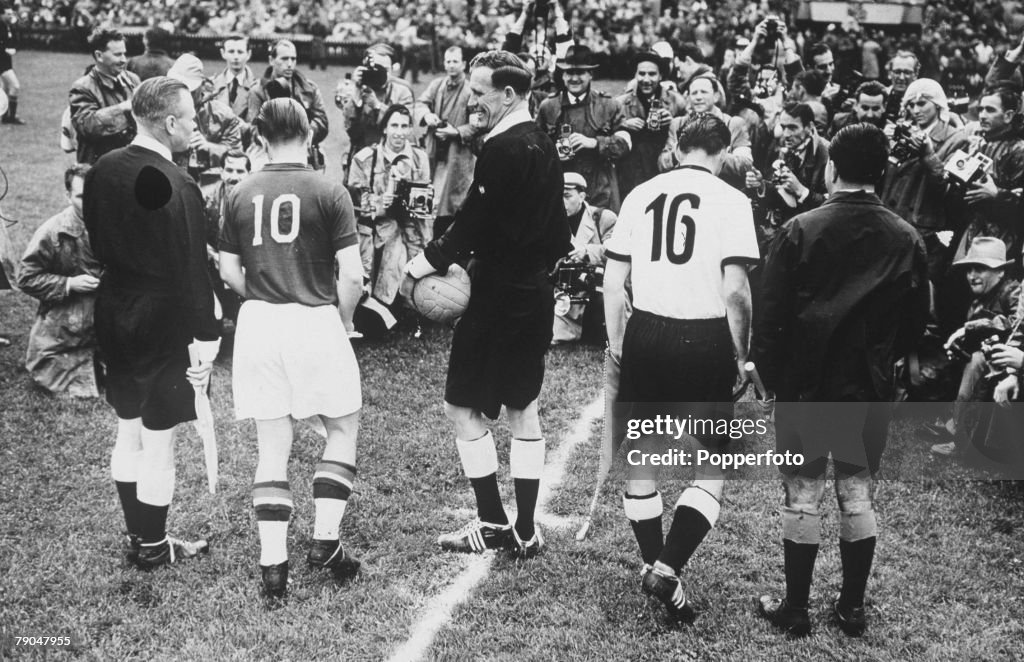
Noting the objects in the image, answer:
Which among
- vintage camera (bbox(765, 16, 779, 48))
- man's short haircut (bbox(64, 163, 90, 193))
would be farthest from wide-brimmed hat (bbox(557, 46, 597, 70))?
man's short haircut (bbox(64, 163, 90, 193))

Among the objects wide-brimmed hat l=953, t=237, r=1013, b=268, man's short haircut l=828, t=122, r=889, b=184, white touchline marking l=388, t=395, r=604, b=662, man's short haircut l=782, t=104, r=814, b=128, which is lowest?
white touchline marking l=388, t=395, r=604, b=662

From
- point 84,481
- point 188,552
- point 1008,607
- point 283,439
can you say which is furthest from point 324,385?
point 1008,607

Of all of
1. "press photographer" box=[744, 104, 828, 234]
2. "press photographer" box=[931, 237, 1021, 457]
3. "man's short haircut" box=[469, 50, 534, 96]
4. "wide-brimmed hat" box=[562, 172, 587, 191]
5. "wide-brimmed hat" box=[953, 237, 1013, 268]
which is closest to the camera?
"man's short haircut" box=[469, 50, 534, 96]

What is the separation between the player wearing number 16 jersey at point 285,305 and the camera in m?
3.99

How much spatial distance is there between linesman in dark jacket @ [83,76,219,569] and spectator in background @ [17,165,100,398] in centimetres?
252

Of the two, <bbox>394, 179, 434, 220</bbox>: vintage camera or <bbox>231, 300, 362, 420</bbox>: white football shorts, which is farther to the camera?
<bbox>394, 179, 434, 220</bbox>: vintage camera

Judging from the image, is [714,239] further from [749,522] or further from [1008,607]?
[1008,607]

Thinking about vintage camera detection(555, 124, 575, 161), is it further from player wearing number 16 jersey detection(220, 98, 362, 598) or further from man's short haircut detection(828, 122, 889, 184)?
man's short haircut detection(828, 122, 889, 184)

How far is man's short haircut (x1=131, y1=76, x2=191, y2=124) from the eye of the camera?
13.3ft

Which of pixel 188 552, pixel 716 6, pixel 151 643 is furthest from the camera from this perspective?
pixel 716 6

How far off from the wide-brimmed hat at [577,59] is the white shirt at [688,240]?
465 centimetres

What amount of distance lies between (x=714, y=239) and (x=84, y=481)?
3.89m

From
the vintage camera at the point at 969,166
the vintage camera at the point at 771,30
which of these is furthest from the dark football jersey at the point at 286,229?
the vintage camera at the point at 771,30

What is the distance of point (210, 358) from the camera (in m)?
4.33
